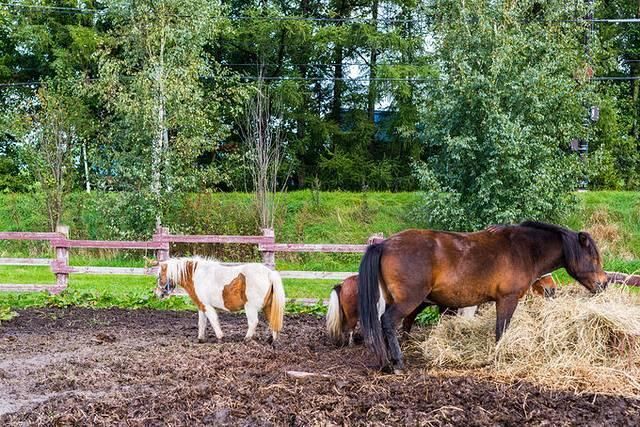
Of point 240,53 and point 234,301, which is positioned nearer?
point 234,301

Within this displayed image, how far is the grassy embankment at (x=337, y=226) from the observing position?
48.7 ft

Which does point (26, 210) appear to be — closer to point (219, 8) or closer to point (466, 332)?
point (219, 8)

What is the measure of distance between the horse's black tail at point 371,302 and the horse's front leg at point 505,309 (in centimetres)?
105

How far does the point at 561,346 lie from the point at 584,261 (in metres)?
0.97

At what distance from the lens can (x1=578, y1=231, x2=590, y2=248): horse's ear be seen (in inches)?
239

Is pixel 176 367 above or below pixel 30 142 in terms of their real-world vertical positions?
below

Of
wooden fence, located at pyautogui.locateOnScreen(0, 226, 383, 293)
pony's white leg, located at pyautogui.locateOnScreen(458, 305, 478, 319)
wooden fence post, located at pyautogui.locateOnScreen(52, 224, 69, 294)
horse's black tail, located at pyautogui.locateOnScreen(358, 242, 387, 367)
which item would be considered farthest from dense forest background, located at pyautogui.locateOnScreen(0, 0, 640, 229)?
horse's black tail, located at pyautogui.locateOnScreen(358, 242, 387, 367)

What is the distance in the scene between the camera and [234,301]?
7.42 metres

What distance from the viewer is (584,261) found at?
6.08 m

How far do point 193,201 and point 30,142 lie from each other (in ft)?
15.1

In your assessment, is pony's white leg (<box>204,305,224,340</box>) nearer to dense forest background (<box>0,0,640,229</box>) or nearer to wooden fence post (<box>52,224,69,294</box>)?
wooden fence post (<box>52,224,69,294</box>)

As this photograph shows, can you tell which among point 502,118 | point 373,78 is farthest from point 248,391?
point 373,78

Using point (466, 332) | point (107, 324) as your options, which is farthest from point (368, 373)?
point (107, 324)

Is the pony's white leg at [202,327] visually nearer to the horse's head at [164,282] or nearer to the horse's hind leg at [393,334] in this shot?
the horse's head at [164,282]
